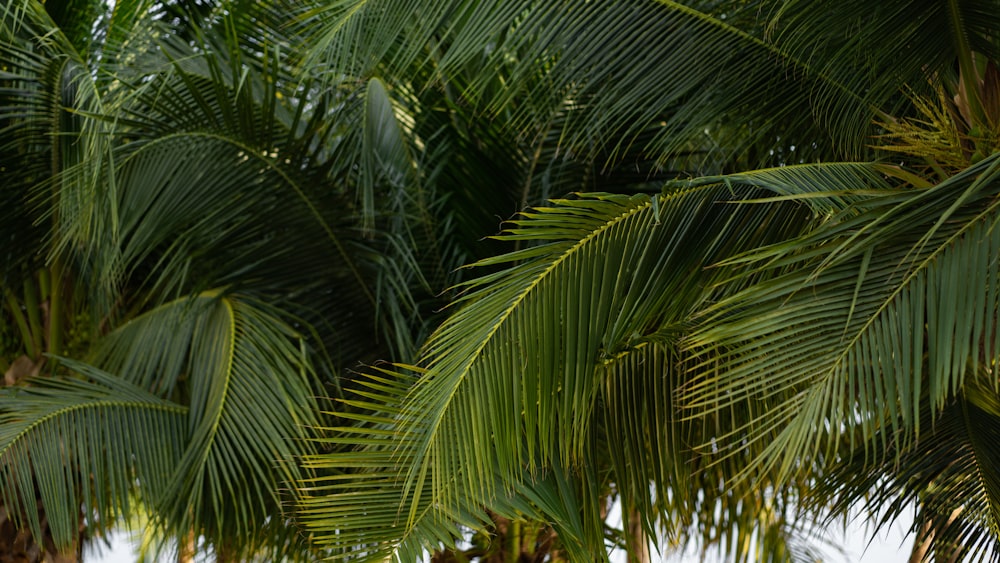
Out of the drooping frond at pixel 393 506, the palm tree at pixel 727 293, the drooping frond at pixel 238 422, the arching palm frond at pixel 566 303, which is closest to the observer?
the palm tree at pixel 727 293

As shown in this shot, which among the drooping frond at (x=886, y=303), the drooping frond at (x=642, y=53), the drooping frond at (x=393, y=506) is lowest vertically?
the drooping frond at (x=393, y=506)

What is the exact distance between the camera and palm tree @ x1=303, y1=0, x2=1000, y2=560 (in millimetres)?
2156

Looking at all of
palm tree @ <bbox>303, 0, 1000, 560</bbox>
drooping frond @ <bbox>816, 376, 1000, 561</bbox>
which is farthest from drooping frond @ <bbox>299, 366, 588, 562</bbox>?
drooping frond @ <bbox>816, 376, 1000, 561</bbox>

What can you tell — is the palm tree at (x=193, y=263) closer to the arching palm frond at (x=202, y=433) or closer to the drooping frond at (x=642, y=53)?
the arching palm frond at (x=202, y=433)

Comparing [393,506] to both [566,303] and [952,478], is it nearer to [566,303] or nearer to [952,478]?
[566,303]

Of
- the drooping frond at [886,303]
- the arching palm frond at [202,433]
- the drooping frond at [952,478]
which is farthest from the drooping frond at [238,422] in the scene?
the drooping frond at [886,303]

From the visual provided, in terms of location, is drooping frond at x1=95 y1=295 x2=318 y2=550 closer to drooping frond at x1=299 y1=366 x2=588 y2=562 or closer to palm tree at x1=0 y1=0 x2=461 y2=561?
palm tree at x1=0 y1=0 x2=461 y2=561

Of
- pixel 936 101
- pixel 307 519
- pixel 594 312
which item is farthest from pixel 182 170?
pixel 936 101

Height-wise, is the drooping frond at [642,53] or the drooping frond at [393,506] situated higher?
the drooping frond at [642,53]

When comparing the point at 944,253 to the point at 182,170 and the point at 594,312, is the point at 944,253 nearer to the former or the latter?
the point at 594,312

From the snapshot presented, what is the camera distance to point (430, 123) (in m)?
4.54

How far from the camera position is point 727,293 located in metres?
2.84

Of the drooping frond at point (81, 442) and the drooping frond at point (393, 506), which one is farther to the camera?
the drooping frond at point (81, 442)

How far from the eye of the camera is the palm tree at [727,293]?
7.07 ft
